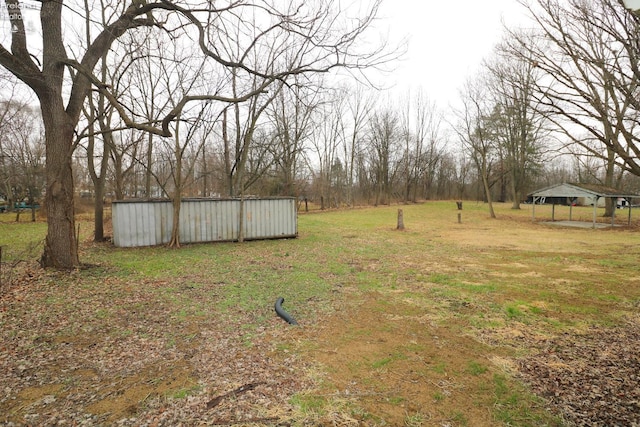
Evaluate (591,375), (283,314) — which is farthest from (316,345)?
(591,375)

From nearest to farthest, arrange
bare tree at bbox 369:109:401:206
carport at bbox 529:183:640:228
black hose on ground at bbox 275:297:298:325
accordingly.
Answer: black hose on ground at bbox 275:297:298:325 < carport at bbox 529:183:640:228 < bare tree at bbox 369:109:401:206

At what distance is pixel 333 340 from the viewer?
4102 mm

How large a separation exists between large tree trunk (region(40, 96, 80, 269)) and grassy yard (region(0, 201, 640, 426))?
0.45m

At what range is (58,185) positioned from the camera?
6.50 metres

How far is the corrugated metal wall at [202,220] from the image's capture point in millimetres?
10648

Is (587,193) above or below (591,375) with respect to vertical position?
above

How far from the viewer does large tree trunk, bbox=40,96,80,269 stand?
21.2 ft

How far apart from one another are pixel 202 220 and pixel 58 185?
17.7 feet

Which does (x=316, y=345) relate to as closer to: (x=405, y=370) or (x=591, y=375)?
(x=405, y=370)

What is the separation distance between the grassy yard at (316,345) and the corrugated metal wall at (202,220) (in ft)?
10.6

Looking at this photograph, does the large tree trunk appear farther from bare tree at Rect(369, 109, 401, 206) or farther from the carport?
bare tree at Rect(369, 109, 401, 206)

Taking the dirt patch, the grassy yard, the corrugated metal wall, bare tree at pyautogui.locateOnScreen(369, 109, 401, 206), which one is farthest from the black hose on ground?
bare tree at pyautogui.locateOnScreen(369, 109, 401, 206)

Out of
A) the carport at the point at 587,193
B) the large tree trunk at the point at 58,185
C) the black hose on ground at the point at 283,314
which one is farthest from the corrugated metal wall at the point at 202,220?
the carport at the point at 587,193

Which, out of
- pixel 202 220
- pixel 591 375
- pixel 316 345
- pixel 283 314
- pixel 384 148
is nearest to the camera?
pixel 591 375
